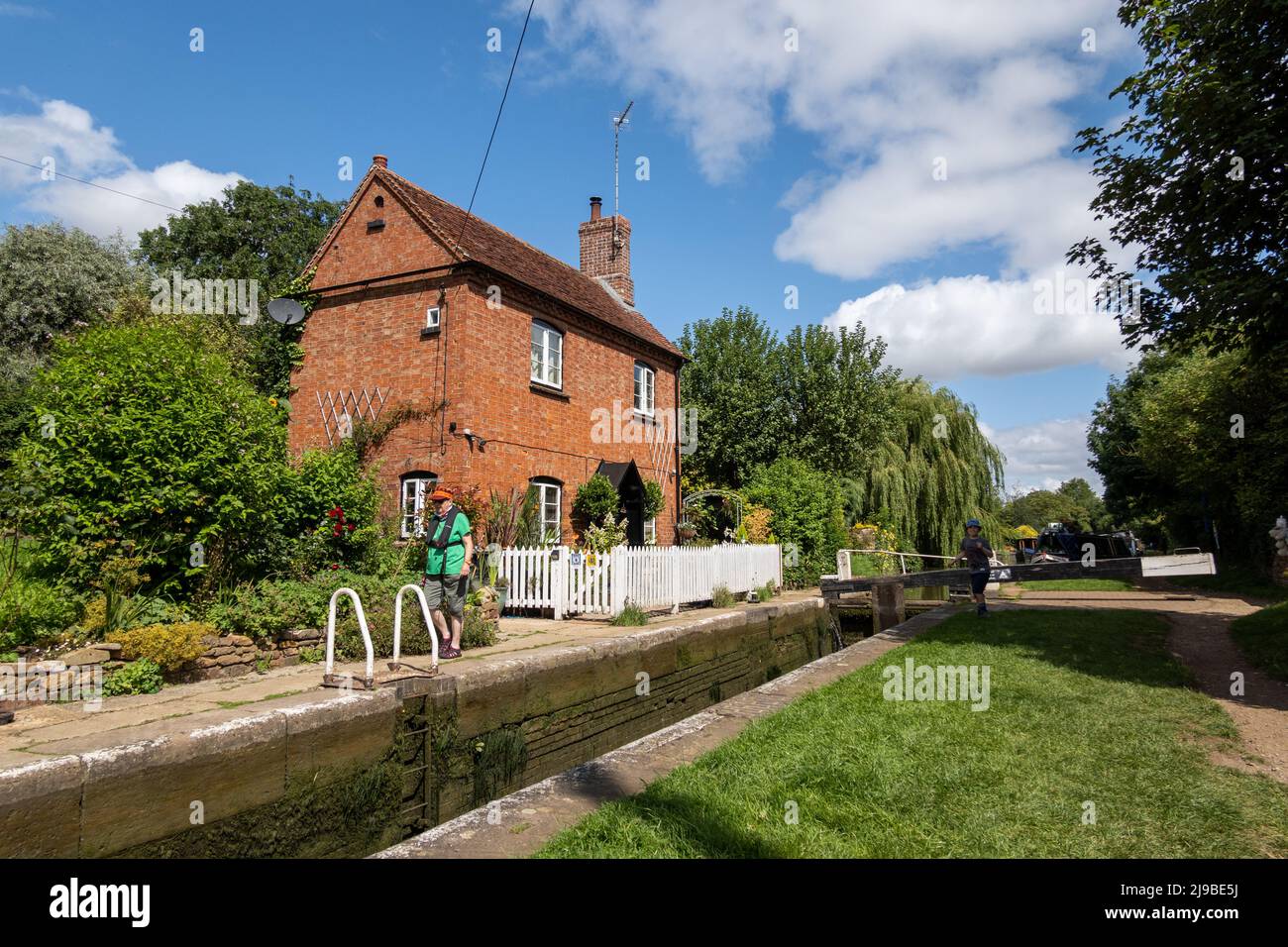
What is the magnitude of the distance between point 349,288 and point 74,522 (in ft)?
30.3

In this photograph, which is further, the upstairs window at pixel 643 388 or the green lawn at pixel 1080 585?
the green lawn at pixel 1080 585

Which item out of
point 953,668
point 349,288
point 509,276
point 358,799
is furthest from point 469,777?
point 349,288

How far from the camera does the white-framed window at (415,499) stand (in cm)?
1271

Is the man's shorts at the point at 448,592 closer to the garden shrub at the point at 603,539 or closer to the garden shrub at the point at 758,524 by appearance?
the garden shrub at the point at 603,539

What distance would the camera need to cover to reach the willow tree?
24.4 m

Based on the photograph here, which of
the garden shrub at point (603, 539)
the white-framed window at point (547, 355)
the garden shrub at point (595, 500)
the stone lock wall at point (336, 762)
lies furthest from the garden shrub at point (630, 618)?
the white-framed window at point (547, 355)

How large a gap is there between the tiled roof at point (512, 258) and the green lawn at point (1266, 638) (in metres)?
12.7

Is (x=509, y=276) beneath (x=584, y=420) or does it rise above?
above

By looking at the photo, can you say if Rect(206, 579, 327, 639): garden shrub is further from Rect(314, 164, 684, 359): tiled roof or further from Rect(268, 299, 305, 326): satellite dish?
Rect(268, 299, 305, 326): satellite dish

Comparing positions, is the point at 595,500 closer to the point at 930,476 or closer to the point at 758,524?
the point at 758,524

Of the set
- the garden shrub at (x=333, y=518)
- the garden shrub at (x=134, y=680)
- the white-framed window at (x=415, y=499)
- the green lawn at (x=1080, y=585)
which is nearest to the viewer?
the garden shrub at (x=134, y=680)

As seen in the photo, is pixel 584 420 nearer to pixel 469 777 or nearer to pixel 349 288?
pixel 349 288
